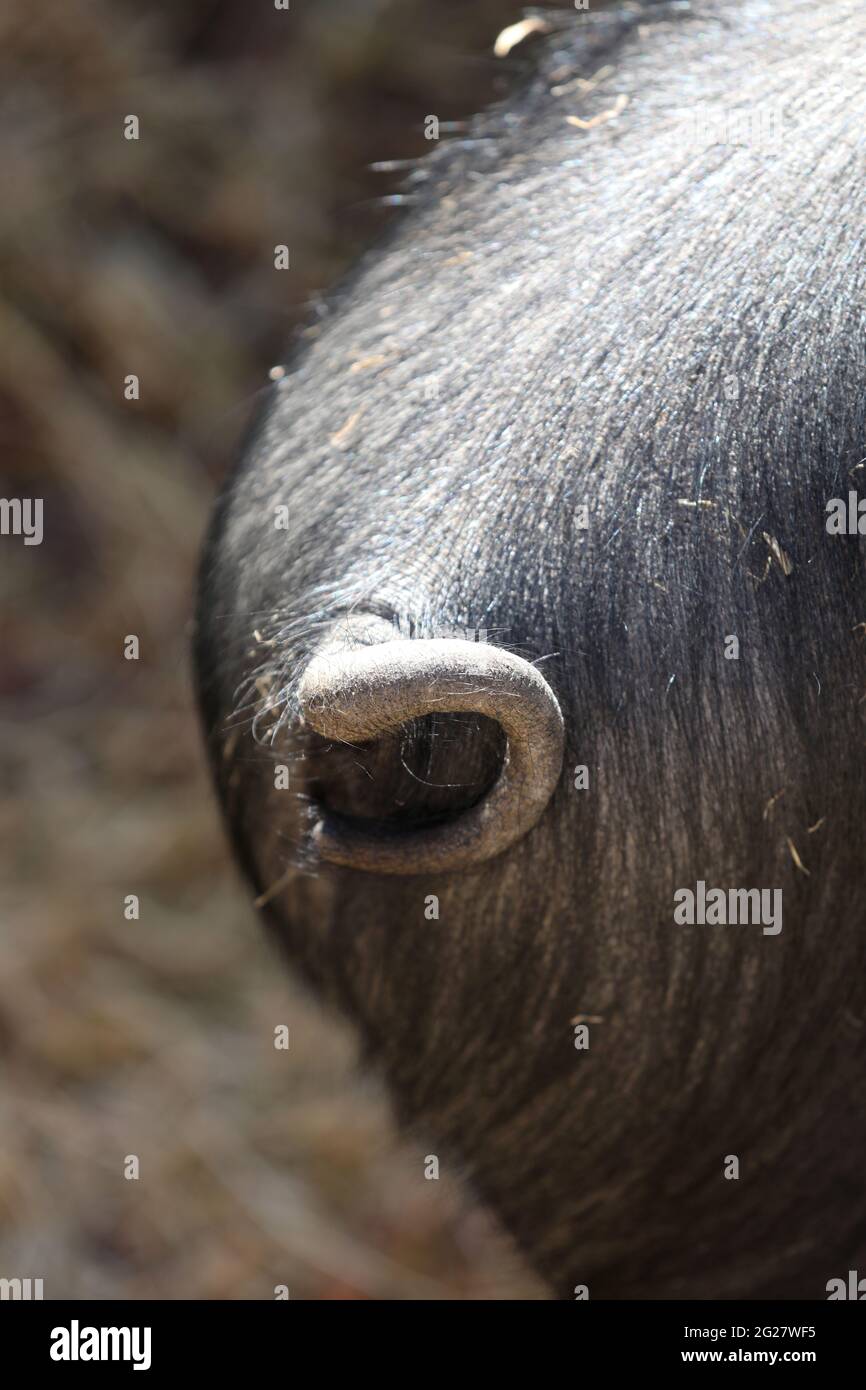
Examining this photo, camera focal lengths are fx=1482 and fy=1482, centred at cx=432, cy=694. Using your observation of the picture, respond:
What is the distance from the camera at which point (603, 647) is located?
64 centimetres

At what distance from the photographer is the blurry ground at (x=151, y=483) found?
1886mm

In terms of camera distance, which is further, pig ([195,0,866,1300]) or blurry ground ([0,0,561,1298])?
blurry ground ([0,0,561,1298])

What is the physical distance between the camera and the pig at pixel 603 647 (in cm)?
64

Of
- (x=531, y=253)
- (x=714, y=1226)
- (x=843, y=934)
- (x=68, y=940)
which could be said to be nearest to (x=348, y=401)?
(x=531, y=253)

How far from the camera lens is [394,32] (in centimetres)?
202

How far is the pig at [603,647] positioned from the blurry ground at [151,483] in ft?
3.64

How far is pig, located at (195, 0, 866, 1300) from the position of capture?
2.10 ft

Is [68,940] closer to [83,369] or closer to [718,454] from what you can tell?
[83,369]

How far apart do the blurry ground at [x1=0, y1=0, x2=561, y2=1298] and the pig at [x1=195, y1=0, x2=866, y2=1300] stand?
1.11 m

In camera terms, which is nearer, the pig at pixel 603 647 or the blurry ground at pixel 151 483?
the pig at pixel 603 647

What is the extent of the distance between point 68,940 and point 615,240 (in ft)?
4.83

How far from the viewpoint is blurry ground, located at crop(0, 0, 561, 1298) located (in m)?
1.89

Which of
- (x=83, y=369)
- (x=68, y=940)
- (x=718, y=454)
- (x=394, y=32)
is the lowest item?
(x=68, y=940)

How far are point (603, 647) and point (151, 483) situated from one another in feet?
4.92
